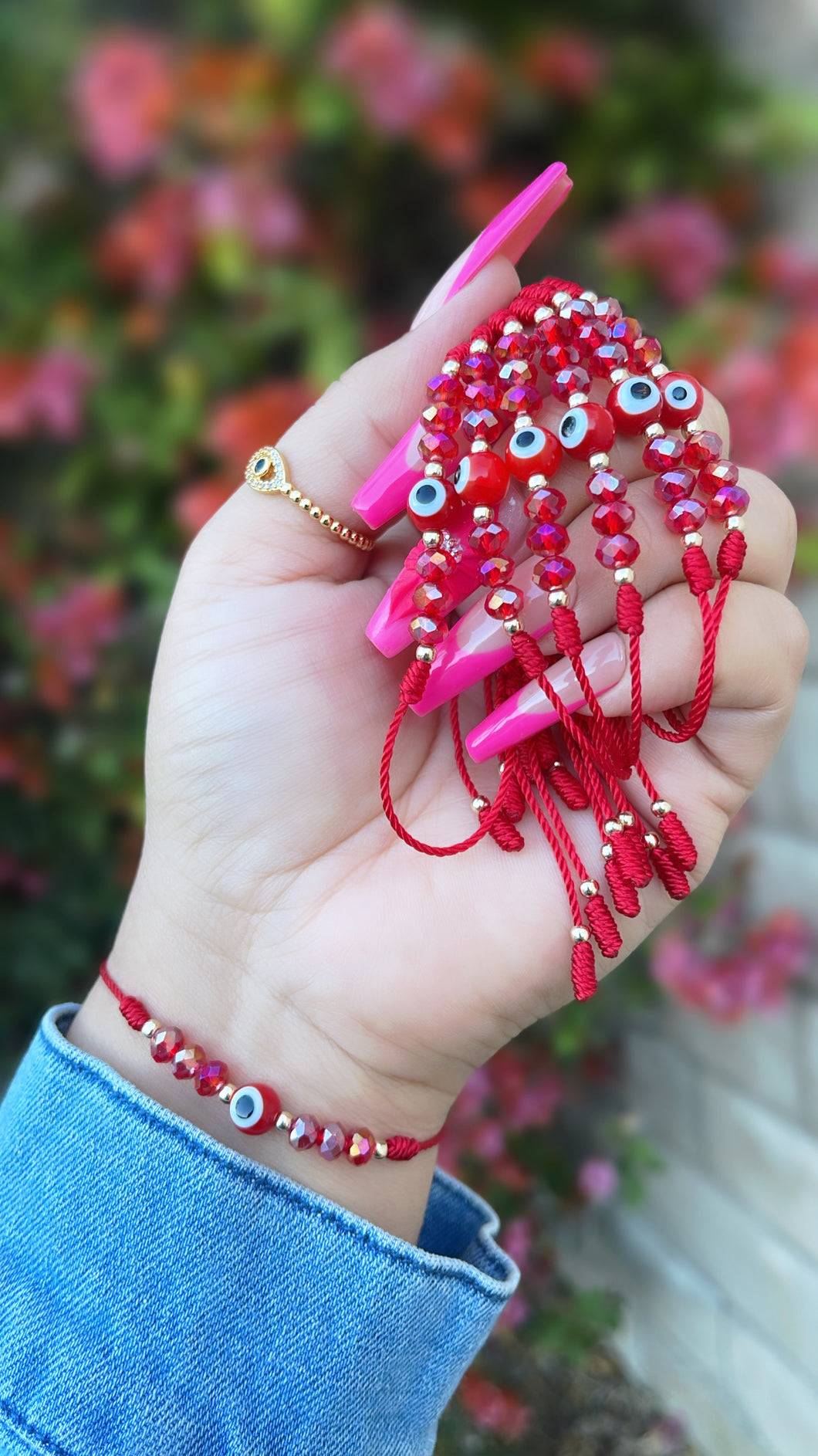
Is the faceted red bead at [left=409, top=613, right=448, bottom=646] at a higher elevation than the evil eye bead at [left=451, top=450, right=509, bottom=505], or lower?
lower

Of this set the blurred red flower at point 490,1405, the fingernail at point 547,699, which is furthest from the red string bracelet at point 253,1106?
the blurred red flower at point 490,1405

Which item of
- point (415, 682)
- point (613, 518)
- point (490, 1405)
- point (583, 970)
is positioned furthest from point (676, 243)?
point (490, 1405)

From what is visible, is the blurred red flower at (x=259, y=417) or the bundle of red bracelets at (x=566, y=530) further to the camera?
the blurred red flower at (x=259, y=417)

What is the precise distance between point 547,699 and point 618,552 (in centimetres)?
11

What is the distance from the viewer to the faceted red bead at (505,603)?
68 centimetres

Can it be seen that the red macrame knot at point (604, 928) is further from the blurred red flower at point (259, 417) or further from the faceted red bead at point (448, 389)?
the blurred red flower at point (259, 417)

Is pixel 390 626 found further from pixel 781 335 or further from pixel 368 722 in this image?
pixel 781 335

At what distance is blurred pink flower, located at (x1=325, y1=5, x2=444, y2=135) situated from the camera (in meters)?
0.86

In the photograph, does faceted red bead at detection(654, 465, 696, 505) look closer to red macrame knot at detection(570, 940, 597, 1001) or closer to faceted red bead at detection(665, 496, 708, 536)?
faceted red bead at detection(665, 496, 708, 536)

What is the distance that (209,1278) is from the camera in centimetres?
69

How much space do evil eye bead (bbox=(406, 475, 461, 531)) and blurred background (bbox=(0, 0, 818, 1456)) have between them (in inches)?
14.9

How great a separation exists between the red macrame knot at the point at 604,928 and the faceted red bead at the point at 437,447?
1.09 feet

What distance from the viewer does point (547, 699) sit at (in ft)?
2.32

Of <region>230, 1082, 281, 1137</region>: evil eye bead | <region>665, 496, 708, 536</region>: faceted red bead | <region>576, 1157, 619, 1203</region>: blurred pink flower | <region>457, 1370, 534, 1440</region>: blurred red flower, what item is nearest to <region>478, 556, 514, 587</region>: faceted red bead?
<region>665, 496, 708, 536</region>: faceted red bead
